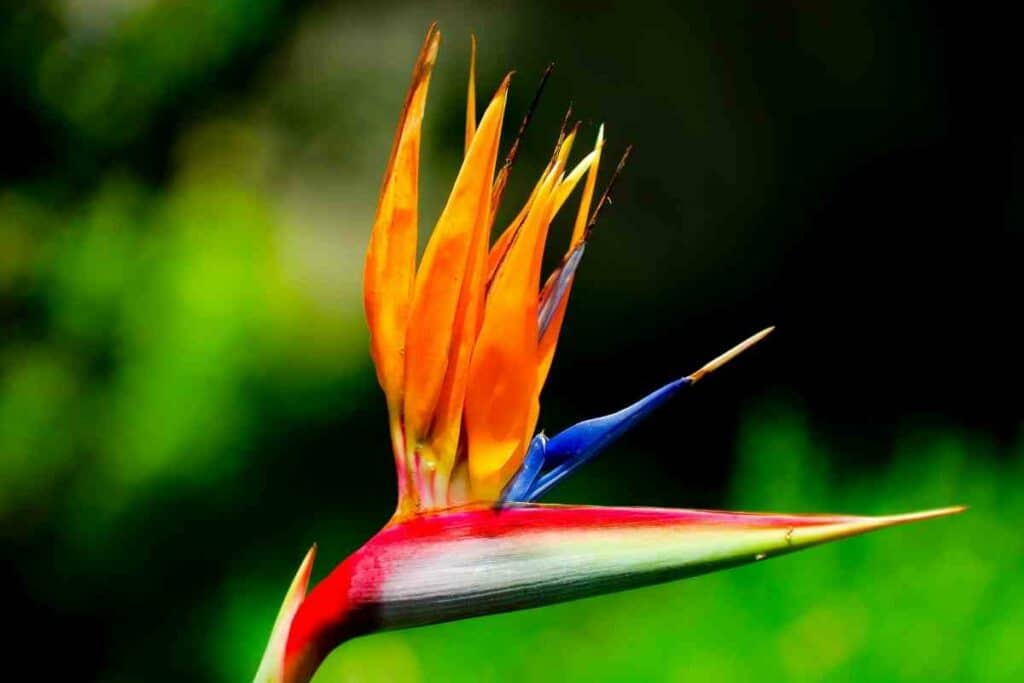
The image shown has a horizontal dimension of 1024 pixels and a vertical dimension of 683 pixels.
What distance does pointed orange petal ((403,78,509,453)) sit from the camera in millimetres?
787

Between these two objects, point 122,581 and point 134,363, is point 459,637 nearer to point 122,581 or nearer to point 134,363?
point 122,581

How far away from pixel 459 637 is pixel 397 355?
1.34 meters

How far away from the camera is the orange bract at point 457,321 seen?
2.61 feet

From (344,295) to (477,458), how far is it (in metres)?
1.35

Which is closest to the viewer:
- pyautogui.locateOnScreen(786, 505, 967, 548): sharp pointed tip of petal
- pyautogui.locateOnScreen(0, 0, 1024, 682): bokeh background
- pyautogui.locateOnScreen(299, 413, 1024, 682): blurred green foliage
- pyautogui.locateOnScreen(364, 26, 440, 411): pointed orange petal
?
pyautogui.locateOnScreen(786, 505, 967, 548): sharp pointed tip of petal

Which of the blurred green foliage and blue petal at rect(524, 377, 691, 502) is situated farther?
the blurred green foliage

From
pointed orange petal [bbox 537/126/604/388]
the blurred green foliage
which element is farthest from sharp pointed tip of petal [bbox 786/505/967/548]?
the blurred green foliage

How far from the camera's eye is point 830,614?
2.09m

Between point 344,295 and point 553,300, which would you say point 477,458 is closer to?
point 553,300

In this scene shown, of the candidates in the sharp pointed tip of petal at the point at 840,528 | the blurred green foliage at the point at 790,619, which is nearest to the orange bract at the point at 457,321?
the sharp pointed tip of petal at the point at 840,528

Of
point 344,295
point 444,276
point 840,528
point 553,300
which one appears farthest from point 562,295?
point 344,295

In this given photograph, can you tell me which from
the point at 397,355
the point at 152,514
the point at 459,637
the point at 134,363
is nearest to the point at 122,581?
the point at 152,514

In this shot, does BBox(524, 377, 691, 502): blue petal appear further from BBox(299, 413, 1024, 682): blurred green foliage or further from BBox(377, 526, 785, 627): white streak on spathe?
BBox(299, 413, 1024, 682): blurred green foliage

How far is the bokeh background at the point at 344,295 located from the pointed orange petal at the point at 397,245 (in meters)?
1.33
